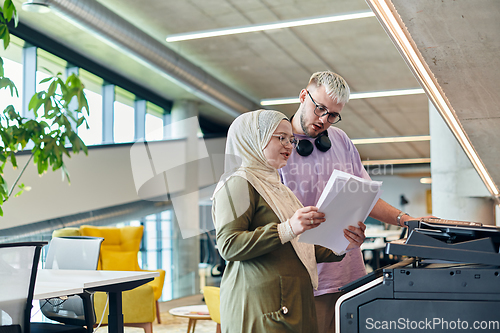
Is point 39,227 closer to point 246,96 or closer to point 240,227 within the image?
point 246,96

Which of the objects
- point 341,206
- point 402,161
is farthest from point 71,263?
→ point 402,161

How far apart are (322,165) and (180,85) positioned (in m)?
5.75

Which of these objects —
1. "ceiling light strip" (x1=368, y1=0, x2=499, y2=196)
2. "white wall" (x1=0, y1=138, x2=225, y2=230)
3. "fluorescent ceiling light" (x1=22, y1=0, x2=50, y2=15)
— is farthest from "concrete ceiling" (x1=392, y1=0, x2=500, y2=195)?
"white wall" (x1=0, y1=138, x2=225, y2=230)

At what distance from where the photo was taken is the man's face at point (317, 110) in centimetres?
204

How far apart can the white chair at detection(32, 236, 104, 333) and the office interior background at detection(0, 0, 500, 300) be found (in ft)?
3.14

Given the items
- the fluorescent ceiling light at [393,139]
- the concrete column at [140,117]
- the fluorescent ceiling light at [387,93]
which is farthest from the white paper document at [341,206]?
the fluorescent ceiling light at [393,139]

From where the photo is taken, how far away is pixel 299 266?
1628 mm

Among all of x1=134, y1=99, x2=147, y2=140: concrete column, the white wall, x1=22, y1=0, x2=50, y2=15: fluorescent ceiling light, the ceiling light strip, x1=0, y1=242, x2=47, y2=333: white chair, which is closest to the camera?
the ceiling light strip

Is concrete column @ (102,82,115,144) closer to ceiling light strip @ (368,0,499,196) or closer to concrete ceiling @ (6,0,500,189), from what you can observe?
concrete ceiling @ (6,0,500,189)

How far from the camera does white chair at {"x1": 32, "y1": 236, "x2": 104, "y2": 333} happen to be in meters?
3.21

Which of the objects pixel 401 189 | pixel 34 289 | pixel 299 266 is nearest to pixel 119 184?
pixel 34 289

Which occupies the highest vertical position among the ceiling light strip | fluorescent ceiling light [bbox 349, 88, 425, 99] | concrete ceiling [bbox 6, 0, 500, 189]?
concrete ceiling [bbox 6, 0, 500, 189]

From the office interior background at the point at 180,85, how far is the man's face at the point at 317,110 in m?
0.91

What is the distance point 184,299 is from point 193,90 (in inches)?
131
